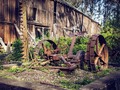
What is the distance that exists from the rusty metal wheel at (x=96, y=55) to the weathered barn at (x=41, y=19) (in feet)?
28.2

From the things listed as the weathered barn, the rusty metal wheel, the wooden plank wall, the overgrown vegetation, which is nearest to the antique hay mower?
the rusty metal wheel

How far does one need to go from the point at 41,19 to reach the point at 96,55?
12.4 m

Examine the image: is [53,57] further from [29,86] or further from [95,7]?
[95,7]

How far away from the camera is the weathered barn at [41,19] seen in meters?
14.2

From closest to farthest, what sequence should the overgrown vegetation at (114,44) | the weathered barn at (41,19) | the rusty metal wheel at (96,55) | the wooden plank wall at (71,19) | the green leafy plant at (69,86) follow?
the green leafy plant at (69,86)
the rusty metal wheel at (96,55)
the overgrown vegetation at (114,44)
the weathered barn at (41,19)
the wooden plank wall at (71,19)

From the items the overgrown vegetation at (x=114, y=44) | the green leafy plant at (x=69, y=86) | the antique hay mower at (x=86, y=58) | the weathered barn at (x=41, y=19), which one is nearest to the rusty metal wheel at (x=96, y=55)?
the antique hay mower at (x=86, y=58)

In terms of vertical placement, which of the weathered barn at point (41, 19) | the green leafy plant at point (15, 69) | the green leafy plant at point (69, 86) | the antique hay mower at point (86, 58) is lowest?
the green leafy plant at point (69, 86)

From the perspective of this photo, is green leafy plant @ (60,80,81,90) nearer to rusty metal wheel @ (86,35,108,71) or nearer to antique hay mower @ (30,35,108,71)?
antique hay mower @ (30,35,108,71)

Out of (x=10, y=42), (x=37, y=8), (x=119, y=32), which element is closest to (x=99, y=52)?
(x=119, y=32)

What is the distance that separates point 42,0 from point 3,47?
7.22 m

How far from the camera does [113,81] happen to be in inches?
176

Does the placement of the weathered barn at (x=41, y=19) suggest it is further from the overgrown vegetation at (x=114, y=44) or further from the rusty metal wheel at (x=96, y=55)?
the rusty metal wheel at (x=96, y=55)

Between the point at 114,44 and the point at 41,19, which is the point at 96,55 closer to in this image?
the point at 114,44

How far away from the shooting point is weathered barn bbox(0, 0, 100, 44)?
14203 millimetres
